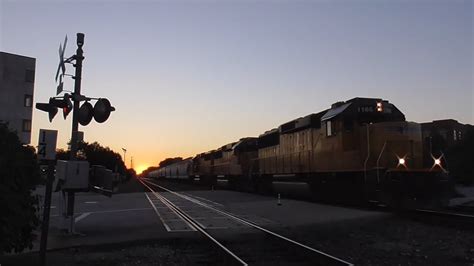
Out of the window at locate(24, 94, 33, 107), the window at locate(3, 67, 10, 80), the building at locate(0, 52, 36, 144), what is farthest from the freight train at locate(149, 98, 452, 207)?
the window at locate(3, 67, 10, 80)

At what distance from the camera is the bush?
280 inches

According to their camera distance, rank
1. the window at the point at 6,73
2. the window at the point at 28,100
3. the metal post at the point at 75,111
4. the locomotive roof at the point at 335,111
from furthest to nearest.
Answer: the window at the point at 28,100 → the window at the point at 6,73 → the locomotive roof at the point at 335,111 → the metal post at the point at 75,111

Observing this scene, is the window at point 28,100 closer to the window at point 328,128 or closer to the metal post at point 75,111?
the window at point 328,128

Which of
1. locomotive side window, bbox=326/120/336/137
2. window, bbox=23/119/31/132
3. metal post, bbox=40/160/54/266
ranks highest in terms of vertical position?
window, bbox=23/119/31/132

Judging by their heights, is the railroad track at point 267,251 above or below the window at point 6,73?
below

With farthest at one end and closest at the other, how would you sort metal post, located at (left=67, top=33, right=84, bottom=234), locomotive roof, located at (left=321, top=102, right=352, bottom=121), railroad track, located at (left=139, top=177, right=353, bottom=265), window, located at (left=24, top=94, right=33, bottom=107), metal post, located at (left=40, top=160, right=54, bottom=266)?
window, located at (left=24, top=94, right=33, bottom=107) → locomotive roof, located at (left=321, top=102, right=352, bottom=121) → metal post, located at (left=67, top=33, right=84, bottom=234) → railroad track, located at (left=139, top=177, right=353, bottom=265) → metal post, located at (left=40, top=160, right=54, bottom=266)

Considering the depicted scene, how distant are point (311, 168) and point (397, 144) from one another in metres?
5.83

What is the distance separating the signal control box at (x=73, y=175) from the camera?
12.9m

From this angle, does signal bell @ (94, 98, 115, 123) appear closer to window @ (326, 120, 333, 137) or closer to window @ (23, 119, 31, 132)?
window @ (326, 120, 333, 137)

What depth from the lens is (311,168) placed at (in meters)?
23.0

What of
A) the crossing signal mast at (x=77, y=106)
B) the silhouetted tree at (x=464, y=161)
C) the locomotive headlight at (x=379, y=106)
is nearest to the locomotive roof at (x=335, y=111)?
the locomotive headlight at (x=379, y=106)

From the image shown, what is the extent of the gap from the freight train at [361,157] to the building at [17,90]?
50.4m

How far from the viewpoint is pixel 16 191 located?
755 centimetres

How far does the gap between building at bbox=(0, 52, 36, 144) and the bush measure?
207 ft
